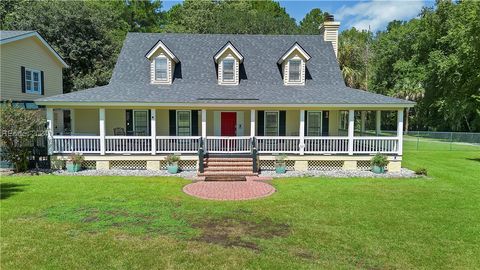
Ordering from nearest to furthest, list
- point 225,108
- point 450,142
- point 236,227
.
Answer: point 236,227, point 225,108, point 450,142

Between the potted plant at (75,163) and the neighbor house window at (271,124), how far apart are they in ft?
32.8

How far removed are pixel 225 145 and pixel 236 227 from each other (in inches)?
371

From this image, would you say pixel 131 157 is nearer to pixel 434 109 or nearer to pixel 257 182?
pixel 257 182

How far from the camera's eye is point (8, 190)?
1202cm

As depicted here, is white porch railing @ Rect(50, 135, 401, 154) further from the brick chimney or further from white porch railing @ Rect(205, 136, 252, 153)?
the brick chimney

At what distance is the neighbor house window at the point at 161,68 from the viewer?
767 inches

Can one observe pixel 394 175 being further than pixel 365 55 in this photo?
No

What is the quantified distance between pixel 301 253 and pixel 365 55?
57.1m

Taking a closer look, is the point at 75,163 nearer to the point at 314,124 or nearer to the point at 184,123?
the point at 184,123

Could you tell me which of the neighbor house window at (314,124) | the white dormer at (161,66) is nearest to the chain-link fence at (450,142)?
the neighbor house window at (314,124)

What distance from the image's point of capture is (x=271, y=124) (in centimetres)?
1955

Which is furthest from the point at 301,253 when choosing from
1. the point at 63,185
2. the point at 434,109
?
the point at 434,109

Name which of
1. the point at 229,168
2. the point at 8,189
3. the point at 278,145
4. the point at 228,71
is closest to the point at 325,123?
the point at 278,145

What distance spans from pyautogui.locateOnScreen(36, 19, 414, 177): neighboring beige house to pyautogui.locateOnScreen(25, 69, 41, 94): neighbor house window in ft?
20.2
